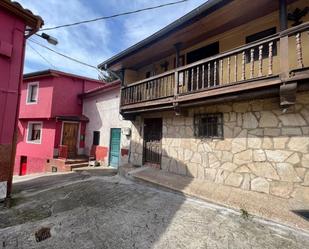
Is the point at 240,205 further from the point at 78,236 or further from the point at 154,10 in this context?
the point at 154,10

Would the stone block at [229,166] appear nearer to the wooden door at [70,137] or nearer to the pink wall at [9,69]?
the pink wall at [9,69]

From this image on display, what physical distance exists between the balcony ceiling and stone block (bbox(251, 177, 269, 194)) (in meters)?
4.78

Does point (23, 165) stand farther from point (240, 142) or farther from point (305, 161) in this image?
point (305, 161)

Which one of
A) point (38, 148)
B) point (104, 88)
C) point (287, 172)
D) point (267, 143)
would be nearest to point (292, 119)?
point (267, 143)

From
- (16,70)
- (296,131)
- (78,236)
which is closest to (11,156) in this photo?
(16,70)

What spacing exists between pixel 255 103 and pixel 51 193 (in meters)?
6.92

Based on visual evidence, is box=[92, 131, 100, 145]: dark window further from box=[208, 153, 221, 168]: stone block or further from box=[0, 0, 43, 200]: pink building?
box=[208, 153, 221, 168]: stone block

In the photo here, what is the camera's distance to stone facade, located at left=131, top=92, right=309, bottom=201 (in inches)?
192

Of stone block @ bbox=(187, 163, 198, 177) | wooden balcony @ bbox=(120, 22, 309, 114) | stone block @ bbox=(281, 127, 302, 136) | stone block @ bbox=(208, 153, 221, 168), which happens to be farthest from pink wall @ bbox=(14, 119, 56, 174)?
stone block @ bbox=(281, 127, 302, 136)

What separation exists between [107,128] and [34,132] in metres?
6.27

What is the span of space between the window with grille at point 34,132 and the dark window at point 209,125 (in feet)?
38.9

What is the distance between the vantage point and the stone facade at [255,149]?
4.88 metres

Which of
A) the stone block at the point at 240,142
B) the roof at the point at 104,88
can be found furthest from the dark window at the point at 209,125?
the roof at the point at 104,88

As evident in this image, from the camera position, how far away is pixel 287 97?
4473mm
